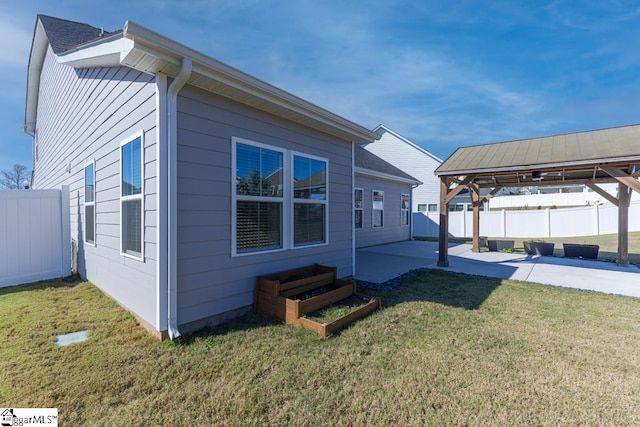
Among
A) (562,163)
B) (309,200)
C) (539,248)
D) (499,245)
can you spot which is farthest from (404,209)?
(309,200)

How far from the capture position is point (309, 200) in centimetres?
Result: 505

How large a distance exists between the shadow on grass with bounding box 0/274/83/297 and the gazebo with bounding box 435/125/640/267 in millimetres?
8491

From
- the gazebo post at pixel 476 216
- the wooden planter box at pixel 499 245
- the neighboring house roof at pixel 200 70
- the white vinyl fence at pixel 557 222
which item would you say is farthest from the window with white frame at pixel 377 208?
the white vinyl fence at pixel 557 222

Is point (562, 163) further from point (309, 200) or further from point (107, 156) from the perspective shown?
point (107, 156)

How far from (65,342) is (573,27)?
12.6 metres

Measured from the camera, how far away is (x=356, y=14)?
6789 mm

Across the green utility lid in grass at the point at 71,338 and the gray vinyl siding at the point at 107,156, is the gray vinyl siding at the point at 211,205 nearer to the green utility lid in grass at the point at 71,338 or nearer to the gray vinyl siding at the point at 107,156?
the gray vinyl siding at the point at 107,156

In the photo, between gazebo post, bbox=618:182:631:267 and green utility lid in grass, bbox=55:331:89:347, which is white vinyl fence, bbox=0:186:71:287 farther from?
gazebo post, bbox=618:182:631:267

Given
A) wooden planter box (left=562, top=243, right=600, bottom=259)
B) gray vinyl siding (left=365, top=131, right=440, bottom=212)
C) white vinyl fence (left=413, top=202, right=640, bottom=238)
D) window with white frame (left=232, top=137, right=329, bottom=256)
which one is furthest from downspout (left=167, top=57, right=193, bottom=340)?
gray vinyl siding (left=365, top=131, right=440, bottom=212)

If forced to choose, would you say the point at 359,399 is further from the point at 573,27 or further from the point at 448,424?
the point at 573,27

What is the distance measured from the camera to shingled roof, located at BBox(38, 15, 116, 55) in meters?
6.65

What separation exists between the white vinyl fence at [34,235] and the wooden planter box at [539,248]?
1306 cm

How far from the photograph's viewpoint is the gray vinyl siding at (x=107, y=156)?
337 cm

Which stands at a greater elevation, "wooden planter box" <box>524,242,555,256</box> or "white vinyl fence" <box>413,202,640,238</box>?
"white vinyl fence" <box>413,202,640,238</box>
